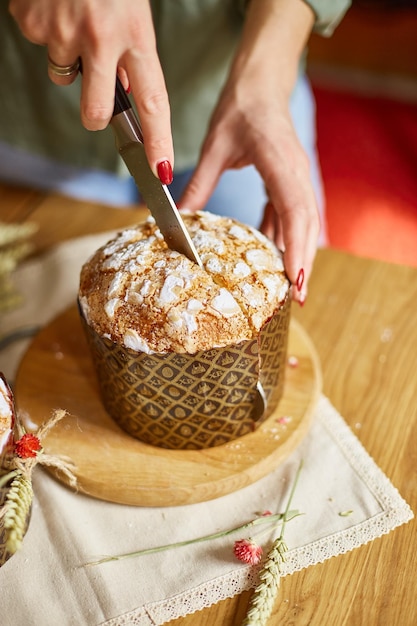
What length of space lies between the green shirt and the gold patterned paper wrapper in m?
0.74

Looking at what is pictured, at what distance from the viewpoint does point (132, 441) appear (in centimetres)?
97

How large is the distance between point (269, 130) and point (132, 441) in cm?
57

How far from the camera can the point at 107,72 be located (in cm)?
81

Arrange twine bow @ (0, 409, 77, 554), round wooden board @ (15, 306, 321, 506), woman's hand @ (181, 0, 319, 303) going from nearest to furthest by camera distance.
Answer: twine bow @ (0, 409, 77, 554), round wooden board @ (15, 306, 321, 506), woman's hand @ (181, 0, 319, 303)

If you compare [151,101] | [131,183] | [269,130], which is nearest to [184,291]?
[151,101]

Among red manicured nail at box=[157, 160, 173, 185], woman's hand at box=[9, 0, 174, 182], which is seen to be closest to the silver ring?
→ woman's hand at box=[9, 0, 174, 182]

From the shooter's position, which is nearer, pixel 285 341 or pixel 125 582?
pixel 125 582

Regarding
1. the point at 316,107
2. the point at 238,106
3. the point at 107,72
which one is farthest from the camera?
the point at 316,107

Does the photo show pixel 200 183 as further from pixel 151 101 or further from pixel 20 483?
pixel 20 483

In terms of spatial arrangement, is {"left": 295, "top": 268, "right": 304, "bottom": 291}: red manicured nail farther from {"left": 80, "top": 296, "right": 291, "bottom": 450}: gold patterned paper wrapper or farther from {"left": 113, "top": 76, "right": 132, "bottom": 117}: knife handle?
{"left": 113, "top": 76, "right": 132, "bottom": 117}: knife handle

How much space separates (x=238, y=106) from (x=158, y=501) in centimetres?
68

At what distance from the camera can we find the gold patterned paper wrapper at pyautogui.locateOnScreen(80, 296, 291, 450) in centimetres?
85

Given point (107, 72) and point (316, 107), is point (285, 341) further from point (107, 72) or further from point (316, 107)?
point (316, 107)

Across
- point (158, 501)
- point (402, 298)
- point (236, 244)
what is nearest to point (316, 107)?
point (402, 298)
